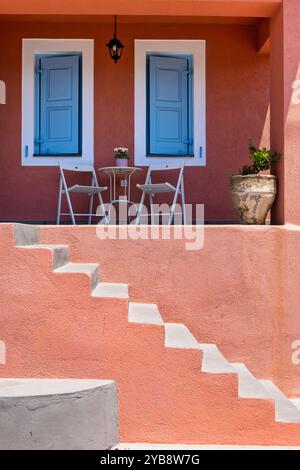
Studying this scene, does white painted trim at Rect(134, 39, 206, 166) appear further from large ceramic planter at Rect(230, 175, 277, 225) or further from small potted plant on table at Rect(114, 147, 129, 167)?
large ceramic planter at Rect(230, 175, 277, 225)

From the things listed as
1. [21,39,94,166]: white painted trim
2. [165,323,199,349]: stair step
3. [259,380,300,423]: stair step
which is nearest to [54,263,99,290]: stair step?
[165,323,199,349]: stair step

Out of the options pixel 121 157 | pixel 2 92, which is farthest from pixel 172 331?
pixel 2 92

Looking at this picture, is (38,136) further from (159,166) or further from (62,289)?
(62,289)

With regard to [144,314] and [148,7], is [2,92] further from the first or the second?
[144,314]

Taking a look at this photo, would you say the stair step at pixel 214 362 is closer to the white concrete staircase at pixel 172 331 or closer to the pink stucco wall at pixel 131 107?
the white concrete staircase at pixel 172 331

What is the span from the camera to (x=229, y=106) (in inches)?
258

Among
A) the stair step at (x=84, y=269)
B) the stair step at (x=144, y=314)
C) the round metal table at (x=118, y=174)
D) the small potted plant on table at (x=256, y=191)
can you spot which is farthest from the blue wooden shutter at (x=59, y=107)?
the stair step at (x=144, y=314)

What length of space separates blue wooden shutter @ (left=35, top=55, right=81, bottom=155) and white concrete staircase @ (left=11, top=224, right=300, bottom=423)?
7.97 ft

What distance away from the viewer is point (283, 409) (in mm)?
3805

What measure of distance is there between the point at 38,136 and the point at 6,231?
3118mm

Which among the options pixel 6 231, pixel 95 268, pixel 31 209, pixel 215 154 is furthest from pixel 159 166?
pixel 6 231

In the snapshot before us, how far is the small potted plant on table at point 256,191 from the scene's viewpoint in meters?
4.71

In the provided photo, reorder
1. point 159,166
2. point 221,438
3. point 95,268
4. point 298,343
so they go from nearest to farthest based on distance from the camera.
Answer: point 221,438, point 95,268, point 298,343, point 159,166

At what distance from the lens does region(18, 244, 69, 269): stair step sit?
12.1 ft
